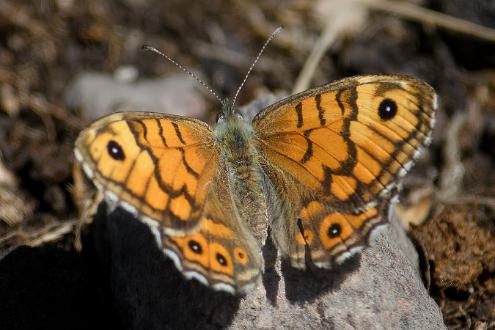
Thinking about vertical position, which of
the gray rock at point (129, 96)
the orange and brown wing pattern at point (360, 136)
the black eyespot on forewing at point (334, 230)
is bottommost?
the gray rock at point (129, 96)

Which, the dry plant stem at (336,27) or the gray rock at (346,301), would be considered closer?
the gray rock at (346,301)

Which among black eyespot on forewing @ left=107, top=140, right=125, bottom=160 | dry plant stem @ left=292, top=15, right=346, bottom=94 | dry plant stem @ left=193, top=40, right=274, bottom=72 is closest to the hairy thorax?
black eyespot on forewing @ left=107, top=140, right=125, bottom=160

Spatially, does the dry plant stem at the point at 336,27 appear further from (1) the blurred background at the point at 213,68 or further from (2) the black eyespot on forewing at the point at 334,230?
(2) the black eyespot on forewing at the point at 334,230

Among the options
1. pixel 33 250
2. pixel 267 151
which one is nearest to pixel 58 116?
pixel 33 250

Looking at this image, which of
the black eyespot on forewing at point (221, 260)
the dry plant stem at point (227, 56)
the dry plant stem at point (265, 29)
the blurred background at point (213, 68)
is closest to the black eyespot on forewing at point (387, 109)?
the black eyespot on forewing at point (221, 260)

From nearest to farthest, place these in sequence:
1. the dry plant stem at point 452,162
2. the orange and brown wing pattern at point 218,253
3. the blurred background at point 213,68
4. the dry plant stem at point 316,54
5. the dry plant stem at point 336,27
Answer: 1. the orange and brown wing pattern at point 218,253
2. the blurred background at point 213,68
3. the dry plant stem at point 452,162
4. the dry plant stem at point 316,54
5. the dry plant stem at point 336,27

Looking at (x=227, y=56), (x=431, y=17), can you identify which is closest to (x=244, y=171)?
(x=227, y=56)
